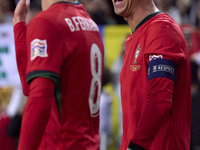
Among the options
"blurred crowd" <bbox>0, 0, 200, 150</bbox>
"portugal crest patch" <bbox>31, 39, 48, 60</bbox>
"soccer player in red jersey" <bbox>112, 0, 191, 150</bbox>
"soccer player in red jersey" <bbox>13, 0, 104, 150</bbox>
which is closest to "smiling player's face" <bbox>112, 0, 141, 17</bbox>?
"soccer player in red jersey" <bbox>112, 0, 191, 150</bbox>

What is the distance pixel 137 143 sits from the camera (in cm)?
193

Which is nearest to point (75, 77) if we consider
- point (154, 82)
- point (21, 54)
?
point (21, 54)

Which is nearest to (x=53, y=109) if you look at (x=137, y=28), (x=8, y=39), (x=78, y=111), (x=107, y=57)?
(x=78, y=111)

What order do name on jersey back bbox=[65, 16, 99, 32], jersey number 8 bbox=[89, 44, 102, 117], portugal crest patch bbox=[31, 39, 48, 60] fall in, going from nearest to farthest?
portugal crest patch bbox=[31, 39, 48, 60], name on jersey back bbox=[65, 16, 99, 32], jersey number 8 bbox=[89, 44, 102, 117]

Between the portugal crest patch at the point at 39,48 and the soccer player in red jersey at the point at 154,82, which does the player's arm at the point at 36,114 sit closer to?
the portugal crest patch at the point at 39,48

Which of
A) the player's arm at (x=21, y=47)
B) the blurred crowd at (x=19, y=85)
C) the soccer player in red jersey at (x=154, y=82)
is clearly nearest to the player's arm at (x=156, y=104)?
the soccer player in red jersey at (x=154, y=82)

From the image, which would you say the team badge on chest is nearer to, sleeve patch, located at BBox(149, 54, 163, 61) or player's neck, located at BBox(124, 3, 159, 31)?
sleeve patch, located at BBox(149, 54, 163, 61)

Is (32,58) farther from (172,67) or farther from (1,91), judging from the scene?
(1,91)

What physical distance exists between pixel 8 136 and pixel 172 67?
3108 millimetres

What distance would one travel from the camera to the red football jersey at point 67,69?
6.73ft

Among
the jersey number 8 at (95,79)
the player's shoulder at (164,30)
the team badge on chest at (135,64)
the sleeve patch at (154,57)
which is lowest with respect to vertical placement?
the jersey number 8 at (95,79)

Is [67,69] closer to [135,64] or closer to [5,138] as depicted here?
[135,64]

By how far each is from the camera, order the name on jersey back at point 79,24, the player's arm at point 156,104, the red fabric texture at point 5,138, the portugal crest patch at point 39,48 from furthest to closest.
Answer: the red fabric texture at point 5,138 → the name on jersey back at point 79,24 → the portugal crest patch at point 39,48 → the player's arm at point 156,104

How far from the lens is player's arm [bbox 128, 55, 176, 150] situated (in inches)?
75.7
